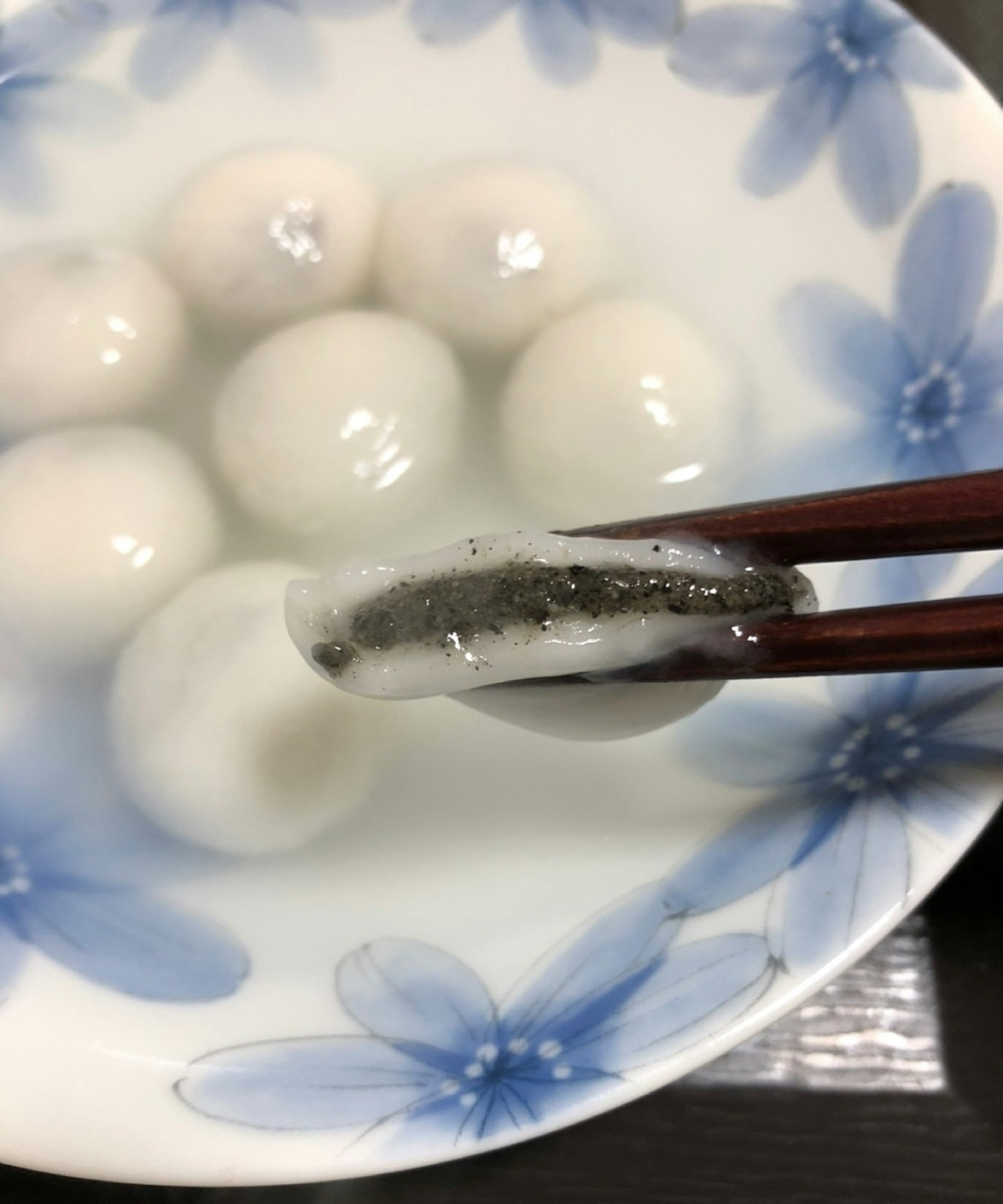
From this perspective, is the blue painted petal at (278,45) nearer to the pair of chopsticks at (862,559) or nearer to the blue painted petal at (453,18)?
the blue painted petal at (453,18)

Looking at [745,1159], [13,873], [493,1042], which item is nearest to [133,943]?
[13,873]

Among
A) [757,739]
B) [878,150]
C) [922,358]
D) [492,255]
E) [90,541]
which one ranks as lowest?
[757,739]

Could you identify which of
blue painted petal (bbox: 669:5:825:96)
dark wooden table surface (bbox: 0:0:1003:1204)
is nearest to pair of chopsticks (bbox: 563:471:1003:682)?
dark wooden table surface (bbox: 0:0:1003:1204)

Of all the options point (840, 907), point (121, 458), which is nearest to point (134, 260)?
point (121, 458)

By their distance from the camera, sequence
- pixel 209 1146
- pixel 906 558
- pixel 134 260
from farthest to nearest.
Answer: pixel 134 260 < pixel 906 558 < pixel 209 1146

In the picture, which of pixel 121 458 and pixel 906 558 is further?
pixel 121 458

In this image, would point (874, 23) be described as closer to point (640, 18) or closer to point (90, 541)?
point (640, 18)

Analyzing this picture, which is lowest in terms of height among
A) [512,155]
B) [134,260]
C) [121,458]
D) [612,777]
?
[612,777]

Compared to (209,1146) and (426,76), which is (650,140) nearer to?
(426,76)
